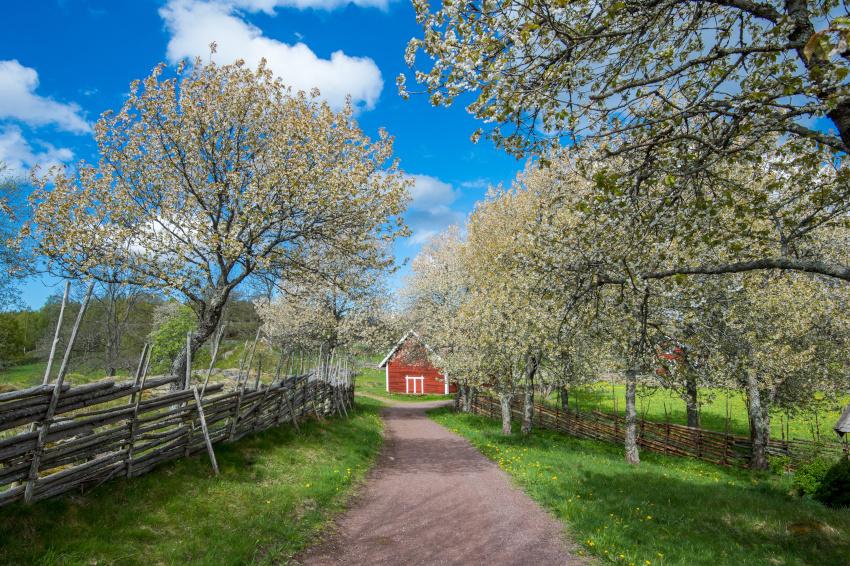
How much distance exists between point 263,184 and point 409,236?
15.7 ft

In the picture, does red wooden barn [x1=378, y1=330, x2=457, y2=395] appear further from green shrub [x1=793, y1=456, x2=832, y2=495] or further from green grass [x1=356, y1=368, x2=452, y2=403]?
green shrub [x1=793, y1=456, x2=832, y2=495]

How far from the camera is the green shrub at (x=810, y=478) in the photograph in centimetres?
1383

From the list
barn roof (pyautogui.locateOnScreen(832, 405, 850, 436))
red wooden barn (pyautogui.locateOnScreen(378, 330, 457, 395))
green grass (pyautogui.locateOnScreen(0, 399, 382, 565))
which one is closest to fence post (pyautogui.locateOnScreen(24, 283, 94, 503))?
green grass (pyautogui.locateOnScreen(0, 399, 382, 565))

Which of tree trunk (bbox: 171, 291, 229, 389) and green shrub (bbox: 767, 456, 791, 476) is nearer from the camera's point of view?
tree trunk (bbox: 171, 291, 229, 389)

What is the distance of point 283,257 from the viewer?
14.6 metres

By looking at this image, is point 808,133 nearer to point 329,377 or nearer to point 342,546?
point 342,546

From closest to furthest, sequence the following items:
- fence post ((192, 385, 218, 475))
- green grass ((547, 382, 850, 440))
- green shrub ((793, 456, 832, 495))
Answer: fence post ((192, 385, 218, 475)) < green shrub ((793, 456, 832, 495)) < green grass ((547, 382, 850, 440))

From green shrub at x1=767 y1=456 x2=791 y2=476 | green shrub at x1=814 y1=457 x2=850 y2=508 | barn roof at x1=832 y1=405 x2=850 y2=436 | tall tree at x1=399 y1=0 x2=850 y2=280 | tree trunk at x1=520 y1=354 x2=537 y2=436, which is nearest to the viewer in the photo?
tall tree at x1=399 y1=0 x2=850 y2=280

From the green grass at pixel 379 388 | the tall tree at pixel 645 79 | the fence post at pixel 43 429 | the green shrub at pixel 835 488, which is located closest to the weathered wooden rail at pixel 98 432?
the fence post at pixel 43 429

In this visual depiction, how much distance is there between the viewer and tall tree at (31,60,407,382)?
38.7 feet

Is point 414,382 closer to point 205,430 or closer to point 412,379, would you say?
point 412,379

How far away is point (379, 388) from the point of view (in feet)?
188

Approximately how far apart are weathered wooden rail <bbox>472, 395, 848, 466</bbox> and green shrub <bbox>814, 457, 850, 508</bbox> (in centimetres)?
499

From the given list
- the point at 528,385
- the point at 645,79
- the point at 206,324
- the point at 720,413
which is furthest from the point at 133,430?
the point at 720,413
